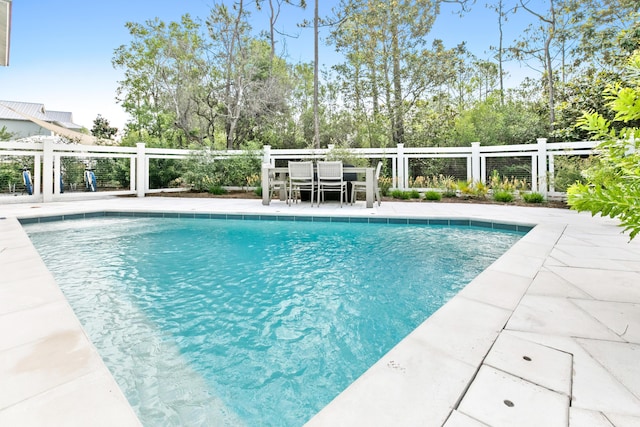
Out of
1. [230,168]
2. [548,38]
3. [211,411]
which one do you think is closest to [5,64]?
[230,168]

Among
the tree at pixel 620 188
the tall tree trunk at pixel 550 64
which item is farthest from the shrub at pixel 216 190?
the tall tree trunk at pixel 550 64

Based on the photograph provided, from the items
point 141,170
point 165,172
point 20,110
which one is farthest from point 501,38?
point 20,110

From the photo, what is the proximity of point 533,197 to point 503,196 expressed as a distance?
523 millimetres

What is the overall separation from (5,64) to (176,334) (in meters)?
6.24

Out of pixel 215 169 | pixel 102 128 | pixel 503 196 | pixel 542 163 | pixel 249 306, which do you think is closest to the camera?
pixel 249 306

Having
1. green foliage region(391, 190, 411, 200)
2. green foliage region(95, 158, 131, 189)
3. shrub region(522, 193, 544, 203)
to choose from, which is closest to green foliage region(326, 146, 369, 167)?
green foliage region(391, 190, 411, 200)

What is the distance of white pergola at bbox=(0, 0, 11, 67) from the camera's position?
15.0 feet

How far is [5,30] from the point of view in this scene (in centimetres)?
489

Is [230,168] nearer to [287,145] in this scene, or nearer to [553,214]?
[287,145]

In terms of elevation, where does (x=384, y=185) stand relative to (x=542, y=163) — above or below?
below

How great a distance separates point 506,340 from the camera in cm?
132

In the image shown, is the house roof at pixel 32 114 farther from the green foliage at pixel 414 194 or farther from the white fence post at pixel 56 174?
the green foliage at pixel 414 194

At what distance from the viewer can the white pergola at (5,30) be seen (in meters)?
4.56

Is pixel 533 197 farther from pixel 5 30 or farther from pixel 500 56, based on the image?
pixel 500 56
